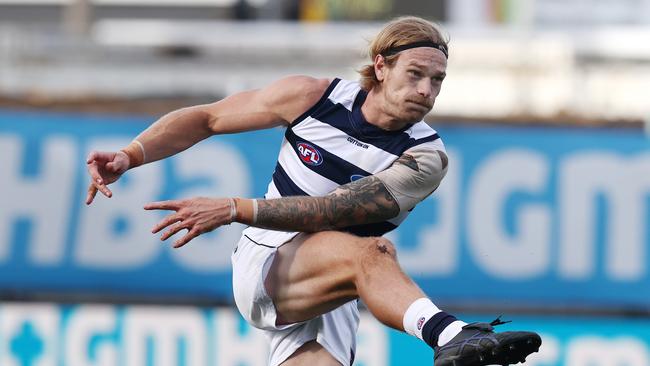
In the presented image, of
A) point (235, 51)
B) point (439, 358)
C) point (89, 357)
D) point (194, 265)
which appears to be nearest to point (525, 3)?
point (235, 51)

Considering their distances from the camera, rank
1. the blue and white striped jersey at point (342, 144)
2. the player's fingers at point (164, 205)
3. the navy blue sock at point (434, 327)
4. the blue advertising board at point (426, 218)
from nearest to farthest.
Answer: the player's fingers at point (164, 205) < the navy blue sock at point (434, 327) < the blue and white striped jersey at point (342, 144) < the blue advertising board at point (426, 218)

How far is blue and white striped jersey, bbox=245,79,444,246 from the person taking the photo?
6359mm

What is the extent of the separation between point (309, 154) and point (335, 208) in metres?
0.45

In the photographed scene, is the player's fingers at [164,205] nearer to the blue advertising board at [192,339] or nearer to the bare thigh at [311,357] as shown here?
the bare thigh at [311,357]

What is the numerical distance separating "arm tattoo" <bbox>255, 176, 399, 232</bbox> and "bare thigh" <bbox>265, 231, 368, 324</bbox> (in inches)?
3.2

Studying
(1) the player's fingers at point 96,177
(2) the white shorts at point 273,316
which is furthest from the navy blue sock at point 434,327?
(1) the player's fingers at point 96,177

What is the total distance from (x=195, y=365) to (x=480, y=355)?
16.8 ft

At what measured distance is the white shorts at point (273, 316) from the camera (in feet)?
21.4

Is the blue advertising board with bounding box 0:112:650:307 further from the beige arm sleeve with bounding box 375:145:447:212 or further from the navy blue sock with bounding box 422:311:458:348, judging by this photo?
the navy blue sock with bounding box 422:311:458:348

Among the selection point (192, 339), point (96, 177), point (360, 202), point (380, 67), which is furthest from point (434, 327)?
point (192, 339)

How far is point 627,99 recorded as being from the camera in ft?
39.9

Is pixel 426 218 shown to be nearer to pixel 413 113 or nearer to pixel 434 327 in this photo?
pixel 413 113

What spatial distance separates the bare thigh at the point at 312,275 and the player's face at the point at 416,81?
2.10 ft

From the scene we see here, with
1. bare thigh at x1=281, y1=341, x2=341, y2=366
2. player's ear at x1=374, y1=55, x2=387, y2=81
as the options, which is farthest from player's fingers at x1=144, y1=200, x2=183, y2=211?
bare thigh at x1=281, y1=341, x2=341, y2=366
